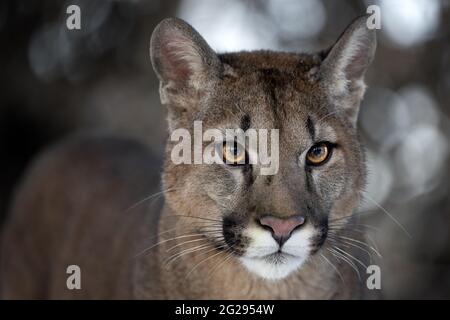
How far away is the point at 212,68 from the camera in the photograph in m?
4.74

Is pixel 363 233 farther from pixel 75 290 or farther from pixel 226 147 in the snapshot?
pixel 75 290

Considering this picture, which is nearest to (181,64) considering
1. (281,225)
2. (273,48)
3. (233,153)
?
(233,153)

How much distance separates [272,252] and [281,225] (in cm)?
21

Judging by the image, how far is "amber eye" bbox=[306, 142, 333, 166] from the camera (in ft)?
14.7

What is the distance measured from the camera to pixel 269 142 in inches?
171

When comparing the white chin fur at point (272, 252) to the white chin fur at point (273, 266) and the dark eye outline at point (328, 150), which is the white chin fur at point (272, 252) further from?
the dark eye outline at point (328, 150)

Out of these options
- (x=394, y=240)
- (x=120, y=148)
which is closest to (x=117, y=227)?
(x=120, y=148)

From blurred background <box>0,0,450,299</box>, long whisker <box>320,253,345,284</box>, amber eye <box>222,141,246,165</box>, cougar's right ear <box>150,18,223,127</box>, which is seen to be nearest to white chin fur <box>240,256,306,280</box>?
long whisker <box>320,253,345,284</box>

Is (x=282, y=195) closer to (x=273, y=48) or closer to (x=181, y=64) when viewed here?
(x=181, y=64)

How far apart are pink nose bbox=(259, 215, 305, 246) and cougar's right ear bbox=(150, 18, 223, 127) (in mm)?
1041

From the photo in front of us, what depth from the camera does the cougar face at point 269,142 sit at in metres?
4.21

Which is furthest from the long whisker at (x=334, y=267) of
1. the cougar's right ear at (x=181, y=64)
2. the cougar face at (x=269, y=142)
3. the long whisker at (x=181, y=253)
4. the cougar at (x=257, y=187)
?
the cougar's right ear at (x=181, y=64)

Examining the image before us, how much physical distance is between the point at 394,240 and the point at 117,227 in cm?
370

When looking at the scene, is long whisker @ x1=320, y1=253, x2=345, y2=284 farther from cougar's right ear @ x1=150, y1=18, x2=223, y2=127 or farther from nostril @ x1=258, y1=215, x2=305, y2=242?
cougar's right ear @ x1=150, y1=18, x2=223, y2=127
